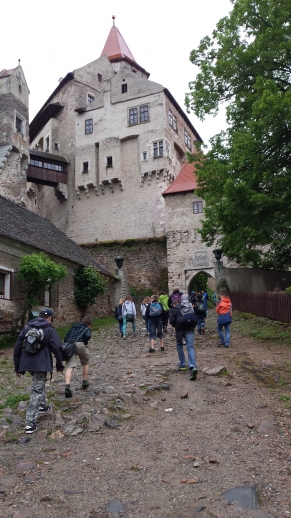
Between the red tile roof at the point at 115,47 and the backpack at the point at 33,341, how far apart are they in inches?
1844

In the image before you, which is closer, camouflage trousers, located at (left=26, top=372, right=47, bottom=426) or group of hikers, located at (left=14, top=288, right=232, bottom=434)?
camouflage trousers, located at (left=26, top=372, right=47, bottom=426)

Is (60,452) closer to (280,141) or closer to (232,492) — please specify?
(232,492)

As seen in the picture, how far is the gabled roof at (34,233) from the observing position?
18984 millimetres

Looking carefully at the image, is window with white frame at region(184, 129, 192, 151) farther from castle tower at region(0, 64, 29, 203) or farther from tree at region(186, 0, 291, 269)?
tree at region(186, 0, 291, 269)

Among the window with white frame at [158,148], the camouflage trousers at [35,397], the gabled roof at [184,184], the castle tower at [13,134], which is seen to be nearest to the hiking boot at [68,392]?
the camouflage trousers at [35,397]

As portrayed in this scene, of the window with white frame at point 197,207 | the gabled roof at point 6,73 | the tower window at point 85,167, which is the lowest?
the window with white frame at point 197,207

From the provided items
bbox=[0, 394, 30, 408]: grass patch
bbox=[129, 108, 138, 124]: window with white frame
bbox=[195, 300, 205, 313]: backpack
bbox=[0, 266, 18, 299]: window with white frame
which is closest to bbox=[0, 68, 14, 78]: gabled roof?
bbox=[129, 108, 138, 124]: window with white frame

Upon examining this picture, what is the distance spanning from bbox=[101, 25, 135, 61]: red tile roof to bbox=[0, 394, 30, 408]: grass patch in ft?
152

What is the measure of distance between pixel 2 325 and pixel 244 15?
14.1 metres

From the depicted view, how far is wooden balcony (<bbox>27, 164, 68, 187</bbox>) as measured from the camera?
127ft

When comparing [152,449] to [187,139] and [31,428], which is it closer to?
[31,428]

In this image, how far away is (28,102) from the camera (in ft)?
114

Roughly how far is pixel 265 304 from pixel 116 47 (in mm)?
41993

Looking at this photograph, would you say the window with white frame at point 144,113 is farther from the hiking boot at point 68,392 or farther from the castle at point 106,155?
the hiking boot at point 68,392
